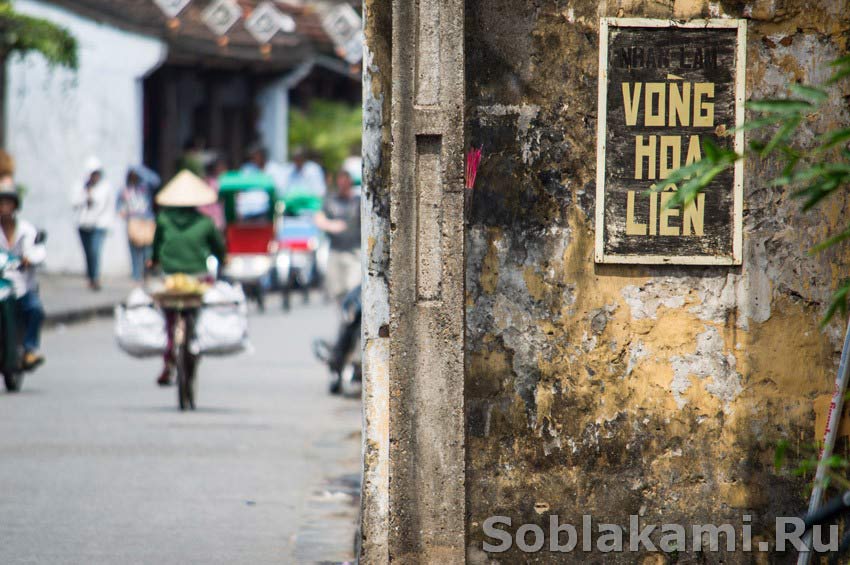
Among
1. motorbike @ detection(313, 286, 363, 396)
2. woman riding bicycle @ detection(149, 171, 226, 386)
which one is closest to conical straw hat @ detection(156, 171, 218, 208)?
woman riding bicycle @ detection(149, 171, 226, 386)

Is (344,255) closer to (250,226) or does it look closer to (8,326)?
(8,326)

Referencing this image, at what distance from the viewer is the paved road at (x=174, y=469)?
7.29 m

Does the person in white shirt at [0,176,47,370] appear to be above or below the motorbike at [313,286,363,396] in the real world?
above

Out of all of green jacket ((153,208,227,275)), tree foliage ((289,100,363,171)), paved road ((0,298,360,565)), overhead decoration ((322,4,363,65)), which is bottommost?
paved road ((0,298,360,565))

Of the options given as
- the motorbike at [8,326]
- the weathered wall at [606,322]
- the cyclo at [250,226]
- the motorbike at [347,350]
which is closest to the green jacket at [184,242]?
the motorbike at [8,326]

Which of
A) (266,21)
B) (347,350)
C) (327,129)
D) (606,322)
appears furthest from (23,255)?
(327,129)

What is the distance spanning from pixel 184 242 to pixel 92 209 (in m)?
10.6

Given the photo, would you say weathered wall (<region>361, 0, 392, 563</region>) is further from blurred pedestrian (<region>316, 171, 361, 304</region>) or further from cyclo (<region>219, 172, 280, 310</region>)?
cyclo (<region>219, 172, 280, 310</region>)

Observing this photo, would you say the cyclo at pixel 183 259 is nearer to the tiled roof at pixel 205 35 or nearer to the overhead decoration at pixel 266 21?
the overhead decoration at pixel 266 21

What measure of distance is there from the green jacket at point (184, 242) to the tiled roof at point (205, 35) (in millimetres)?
14315

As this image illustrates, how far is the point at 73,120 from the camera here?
26.5 m

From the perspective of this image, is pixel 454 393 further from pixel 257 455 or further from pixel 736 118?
pixel 257 455

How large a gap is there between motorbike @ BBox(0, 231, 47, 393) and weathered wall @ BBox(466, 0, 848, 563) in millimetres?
7864

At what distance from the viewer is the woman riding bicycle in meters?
12.4
